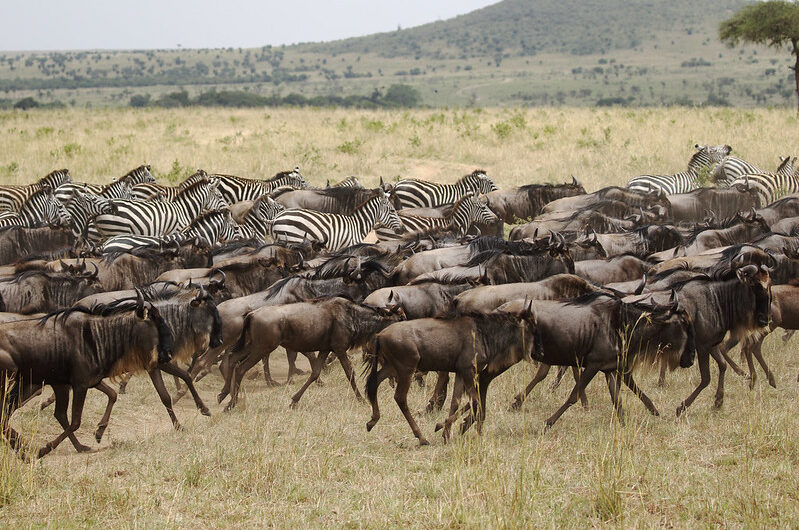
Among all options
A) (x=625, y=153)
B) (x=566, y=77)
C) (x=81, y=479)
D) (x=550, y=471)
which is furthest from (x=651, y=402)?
(x=566, y=77)

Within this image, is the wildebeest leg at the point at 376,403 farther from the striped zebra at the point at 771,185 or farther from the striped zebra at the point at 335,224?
the striped zebra at the point at 771,185

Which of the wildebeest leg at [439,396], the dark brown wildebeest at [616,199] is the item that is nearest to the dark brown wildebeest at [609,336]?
the wildebeest leg at [439,396]

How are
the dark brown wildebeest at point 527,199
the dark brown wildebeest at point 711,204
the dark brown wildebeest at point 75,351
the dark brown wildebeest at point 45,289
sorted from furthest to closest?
the dark brown wildebeest at point 527,199 < the dark brown wildebeest at point 711,204 < the dark brown wildebeest at point 45,289 < the dark brown wildebeest at point 75,351

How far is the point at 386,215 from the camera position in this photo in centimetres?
1323

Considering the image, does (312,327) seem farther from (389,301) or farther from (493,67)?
(493,67)

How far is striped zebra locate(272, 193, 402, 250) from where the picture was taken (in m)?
12.6

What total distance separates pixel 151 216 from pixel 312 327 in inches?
253

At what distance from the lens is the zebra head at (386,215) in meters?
12.9

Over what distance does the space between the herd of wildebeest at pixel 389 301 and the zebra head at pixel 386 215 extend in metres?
0.03

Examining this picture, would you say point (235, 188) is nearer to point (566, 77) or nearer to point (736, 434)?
point (736, 434)

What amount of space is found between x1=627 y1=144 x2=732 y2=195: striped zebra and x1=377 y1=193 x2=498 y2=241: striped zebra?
3.42 meters

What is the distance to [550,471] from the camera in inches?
219

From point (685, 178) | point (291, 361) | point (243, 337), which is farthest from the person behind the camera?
point (685, 178)

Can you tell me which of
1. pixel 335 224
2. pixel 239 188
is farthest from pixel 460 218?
pixel 239 188
